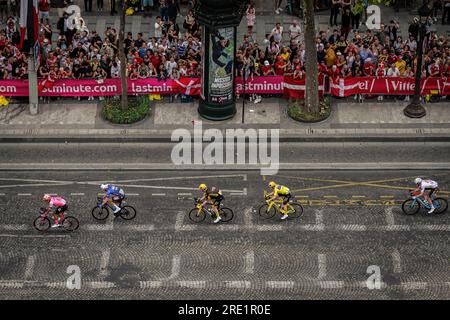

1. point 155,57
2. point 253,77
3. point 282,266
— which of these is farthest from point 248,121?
point 282,266

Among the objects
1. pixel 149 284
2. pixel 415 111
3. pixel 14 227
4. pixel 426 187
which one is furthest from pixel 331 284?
pixel 415 111

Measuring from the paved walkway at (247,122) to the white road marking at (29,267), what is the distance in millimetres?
9125

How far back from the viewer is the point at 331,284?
1315 inches

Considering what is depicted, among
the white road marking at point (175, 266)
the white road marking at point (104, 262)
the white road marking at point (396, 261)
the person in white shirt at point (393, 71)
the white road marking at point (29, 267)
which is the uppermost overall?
the person in white shirt at point (393, 71)

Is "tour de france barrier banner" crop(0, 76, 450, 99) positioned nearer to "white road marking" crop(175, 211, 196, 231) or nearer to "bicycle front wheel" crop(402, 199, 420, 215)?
"bicycle front wheel" crop(402, 199, 420, 215)

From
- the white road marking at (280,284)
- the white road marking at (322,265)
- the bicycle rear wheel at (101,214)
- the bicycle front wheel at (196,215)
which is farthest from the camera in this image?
the bicycle rear wheel at (101,214)

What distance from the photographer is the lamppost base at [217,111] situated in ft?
142

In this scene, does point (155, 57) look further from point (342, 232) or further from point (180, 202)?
point (342, 232)

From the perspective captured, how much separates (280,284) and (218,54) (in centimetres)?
1227

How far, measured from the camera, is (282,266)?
113ft

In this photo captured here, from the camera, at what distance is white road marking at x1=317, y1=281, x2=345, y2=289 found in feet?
109

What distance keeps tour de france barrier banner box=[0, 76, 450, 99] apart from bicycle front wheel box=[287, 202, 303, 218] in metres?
8.72

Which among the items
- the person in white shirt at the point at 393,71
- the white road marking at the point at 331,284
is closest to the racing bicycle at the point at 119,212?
the white road marking at the point at 331,284

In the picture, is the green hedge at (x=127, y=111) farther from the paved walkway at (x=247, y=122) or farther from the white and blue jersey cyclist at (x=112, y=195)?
the white and blue jersey cyclist at (x=112, y=195)
